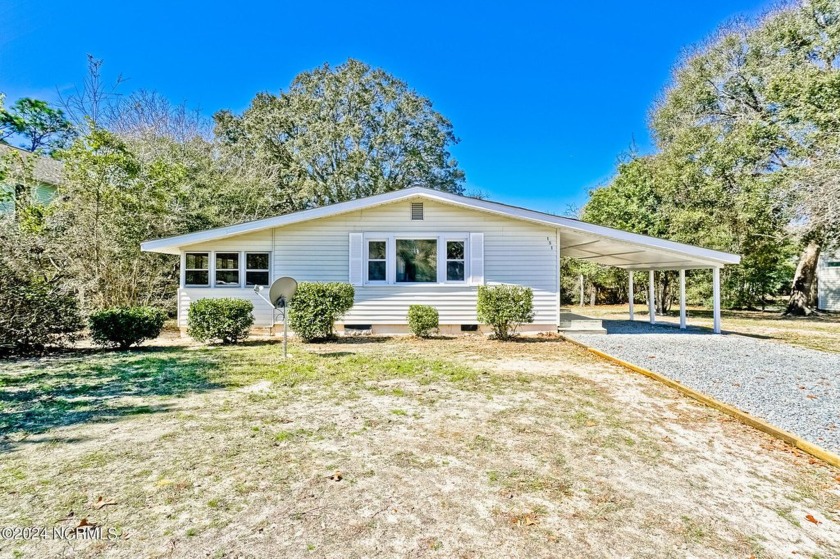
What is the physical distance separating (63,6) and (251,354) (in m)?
10.4

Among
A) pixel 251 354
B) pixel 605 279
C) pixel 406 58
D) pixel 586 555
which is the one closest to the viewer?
pixel 586 555

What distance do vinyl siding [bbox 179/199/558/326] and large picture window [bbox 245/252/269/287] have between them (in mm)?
257

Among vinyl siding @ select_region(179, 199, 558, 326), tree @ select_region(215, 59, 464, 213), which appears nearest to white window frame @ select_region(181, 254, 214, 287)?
vinyl siding @ select_region(179, 199, 558, 326)

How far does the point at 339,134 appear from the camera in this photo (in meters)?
22.0

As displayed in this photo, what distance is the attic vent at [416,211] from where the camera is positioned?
10.4 m

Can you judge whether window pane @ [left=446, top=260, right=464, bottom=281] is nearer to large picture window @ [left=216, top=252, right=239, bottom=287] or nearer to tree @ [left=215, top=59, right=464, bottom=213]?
large picture window @ [left=216, top=252, right=239, bottom=287]

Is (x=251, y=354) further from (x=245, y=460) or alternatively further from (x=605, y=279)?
(x=605, y=279)

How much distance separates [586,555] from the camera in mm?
2035

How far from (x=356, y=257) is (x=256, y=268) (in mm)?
2538

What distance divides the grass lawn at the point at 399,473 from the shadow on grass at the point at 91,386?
38 mm

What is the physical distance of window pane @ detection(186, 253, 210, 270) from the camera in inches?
416

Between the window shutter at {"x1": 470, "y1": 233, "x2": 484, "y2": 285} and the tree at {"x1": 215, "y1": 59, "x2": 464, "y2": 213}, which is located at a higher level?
the tree at {"x1": 215, "y1": 59, "x2": 464, "y2": 213}

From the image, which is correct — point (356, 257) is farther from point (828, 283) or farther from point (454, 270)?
point (828, 283)

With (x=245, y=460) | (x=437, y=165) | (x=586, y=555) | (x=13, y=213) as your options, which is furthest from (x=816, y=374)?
(x=437, y=165)
